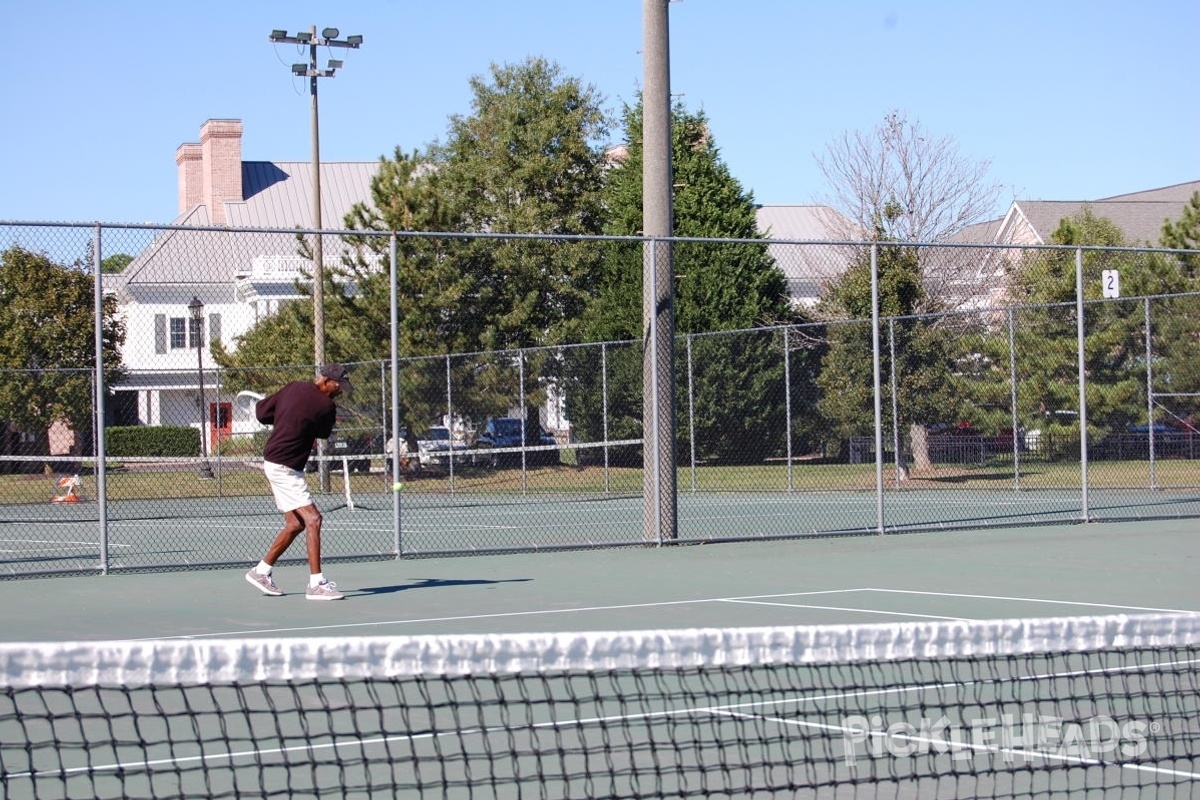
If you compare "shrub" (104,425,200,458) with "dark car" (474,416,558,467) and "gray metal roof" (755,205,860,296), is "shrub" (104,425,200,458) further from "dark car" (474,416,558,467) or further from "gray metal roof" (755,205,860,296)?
"gray metal roof" (755,205,860,296)

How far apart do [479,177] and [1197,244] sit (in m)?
18.8

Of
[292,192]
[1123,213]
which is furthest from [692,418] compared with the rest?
[292,192]

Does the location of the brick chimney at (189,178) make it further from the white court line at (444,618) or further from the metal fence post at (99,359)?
the white court line at (444,618)

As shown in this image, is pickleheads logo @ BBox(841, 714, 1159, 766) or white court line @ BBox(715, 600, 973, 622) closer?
pickleheads logo @ BBox(841, 714, 1159, 766)

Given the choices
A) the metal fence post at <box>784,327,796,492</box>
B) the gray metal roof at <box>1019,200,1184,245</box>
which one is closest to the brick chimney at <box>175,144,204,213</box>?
the gray metal roof at <box>1019,200,1184,245</box>

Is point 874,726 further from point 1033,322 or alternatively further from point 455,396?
point 1033,322

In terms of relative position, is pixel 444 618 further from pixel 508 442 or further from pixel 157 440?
pixel 157 440

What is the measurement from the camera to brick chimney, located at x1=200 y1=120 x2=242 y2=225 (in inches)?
2416

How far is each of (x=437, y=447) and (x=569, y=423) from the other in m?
2.20

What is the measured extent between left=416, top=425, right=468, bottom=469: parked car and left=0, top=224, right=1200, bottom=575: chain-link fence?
36mm

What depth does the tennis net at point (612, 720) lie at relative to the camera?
376cm

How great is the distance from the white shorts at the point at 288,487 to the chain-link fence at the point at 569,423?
16.2ft

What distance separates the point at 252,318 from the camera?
28.8 meters

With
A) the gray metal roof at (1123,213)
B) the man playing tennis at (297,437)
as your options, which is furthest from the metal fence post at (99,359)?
the gray metal roof at (1123,213)
